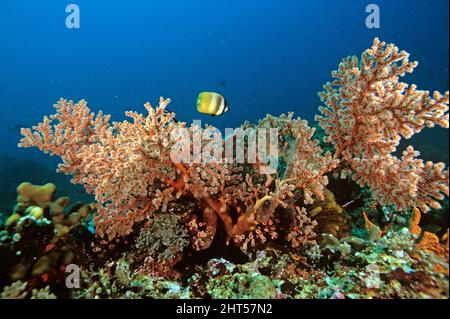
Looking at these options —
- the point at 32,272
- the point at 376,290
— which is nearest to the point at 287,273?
the point at 376,290

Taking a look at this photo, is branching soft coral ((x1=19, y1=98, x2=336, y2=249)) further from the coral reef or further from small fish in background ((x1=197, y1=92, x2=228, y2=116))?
small fish in background ((x1=197, y1=92, x2=228, y2=116))

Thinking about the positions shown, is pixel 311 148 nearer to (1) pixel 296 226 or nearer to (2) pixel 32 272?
(1) pixel 296 226

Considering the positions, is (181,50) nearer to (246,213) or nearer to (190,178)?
(190,178)

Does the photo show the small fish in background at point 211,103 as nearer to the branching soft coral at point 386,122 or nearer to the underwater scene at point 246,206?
the underwater scene at point 246,206

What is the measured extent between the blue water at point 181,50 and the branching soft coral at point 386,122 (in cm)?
8847

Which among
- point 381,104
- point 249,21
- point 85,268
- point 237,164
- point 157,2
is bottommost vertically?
point 85,268

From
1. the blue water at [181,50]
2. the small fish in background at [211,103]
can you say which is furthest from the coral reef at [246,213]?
the blue water at [181,50]

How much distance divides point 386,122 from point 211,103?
6.96 ft

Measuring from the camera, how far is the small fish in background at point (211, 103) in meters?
3.12

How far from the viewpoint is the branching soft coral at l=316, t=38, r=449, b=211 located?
111 inches

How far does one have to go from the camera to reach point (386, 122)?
3023 millimetres

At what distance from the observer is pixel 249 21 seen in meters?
126

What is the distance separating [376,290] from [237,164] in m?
2.14

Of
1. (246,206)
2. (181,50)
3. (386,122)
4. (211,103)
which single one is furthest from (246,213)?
(181,50)
